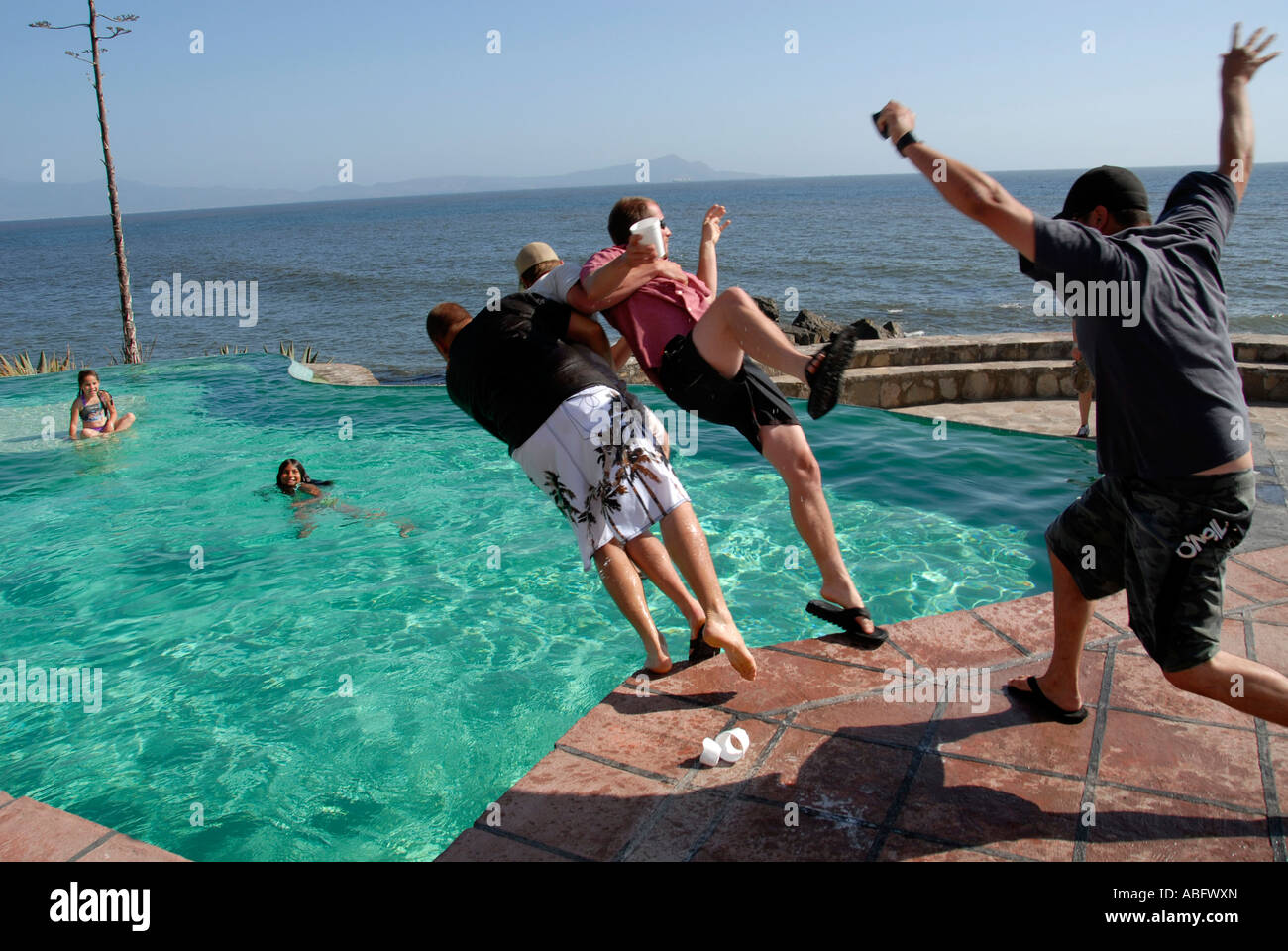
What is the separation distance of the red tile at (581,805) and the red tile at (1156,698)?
71.3 inches

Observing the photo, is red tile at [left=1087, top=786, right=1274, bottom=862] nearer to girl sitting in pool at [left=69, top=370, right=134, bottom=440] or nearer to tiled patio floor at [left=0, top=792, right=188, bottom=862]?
tiled patio floor at [left=0, top=792, right=188, bottom=862]

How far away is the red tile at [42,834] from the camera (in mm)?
2883

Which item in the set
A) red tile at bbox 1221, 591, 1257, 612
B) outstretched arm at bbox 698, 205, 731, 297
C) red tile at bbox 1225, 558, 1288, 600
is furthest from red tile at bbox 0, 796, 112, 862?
red tile at bbox 1225, 558, 1288, 600

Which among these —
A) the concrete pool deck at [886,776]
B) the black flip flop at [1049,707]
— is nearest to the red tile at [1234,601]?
the concrete pool deck at [886,776]

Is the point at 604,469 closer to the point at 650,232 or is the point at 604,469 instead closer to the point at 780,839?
the point at 650,232

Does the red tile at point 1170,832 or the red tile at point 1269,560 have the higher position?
the red tile at point 1269,560

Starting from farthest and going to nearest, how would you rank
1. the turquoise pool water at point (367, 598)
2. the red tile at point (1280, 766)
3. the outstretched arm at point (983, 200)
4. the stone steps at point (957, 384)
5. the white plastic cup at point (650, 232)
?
the stone steps at point (957, 384) → the turquoise pool water at point (367, 598) → the white plastic cup at point (650, 232) → the red tile at point (1280, 766) → the outstretched arm at point (983, 200)

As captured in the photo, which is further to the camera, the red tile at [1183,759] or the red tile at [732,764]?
the red tile at [732,764]

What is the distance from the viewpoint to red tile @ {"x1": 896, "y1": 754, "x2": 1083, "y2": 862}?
2516 mm

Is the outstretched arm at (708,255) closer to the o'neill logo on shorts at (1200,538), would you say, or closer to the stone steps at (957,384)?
the o'neill logo on shorts at (1200,538)

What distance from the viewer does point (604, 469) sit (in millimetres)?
3445

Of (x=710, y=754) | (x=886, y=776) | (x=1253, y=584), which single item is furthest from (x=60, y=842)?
(x=1253, y=584)

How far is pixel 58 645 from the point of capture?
6.53 meters

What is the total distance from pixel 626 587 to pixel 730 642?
0.55 meters
